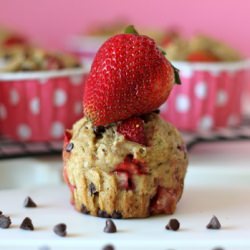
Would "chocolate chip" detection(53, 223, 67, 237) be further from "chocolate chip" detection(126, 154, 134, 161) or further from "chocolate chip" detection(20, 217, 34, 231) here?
"chocolate chip" detection(126, 154, 134, 161)

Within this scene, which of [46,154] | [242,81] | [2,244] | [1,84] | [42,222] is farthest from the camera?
[242,81]

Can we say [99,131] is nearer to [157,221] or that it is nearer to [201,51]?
[157,221]

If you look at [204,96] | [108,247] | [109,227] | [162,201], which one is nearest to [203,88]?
[204,96]

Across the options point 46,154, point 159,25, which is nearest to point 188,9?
point 159,25

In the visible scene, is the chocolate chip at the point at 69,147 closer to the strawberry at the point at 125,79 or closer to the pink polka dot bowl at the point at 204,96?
the strawberry at the point at 125,79

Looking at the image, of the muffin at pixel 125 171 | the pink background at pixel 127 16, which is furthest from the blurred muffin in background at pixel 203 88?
the pink background at pixel 127 16

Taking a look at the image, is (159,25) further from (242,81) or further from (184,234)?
(184,234)
